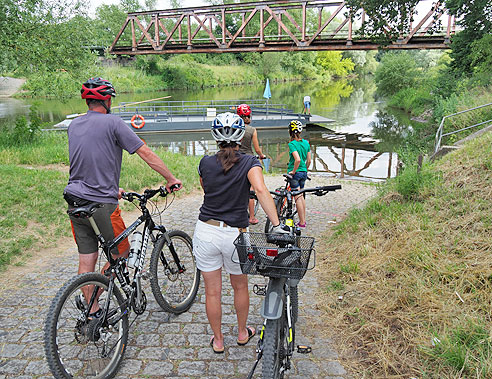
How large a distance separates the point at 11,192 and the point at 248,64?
217ft

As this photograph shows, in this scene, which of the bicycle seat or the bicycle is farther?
the bicycle seat

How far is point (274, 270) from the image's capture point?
9.27 feet

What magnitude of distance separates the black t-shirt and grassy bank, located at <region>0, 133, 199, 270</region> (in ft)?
11.8

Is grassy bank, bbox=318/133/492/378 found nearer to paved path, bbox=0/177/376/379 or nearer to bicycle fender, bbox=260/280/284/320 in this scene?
paved path, bbox=0/177/376/379

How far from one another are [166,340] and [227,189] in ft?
5.53

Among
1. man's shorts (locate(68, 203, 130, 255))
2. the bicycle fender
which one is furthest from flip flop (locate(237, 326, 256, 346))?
man's shorts (locate(68, 203, 130, 255))

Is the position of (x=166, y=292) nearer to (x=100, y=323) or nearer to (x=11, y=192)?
(x=100, y=323)

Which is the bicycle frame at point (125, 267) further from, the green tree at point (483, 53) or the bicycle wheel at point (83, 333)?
the green tree at point (483, 53)

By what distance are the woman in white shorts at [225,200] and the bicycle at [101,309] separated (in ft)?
2.28

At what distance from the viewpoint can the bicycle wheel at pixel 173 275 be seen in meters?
4.06

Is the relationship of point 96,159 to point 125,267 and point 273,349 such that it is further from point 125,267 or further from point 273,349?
point 273,349

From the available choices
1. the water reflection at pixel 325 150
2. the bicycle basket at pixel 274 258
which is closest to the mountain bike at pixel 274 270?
the bicycle basket at pixel 274 258

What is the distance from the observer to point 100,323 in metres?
3.18

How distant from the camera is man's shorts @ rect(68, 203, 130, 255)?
3.38m
